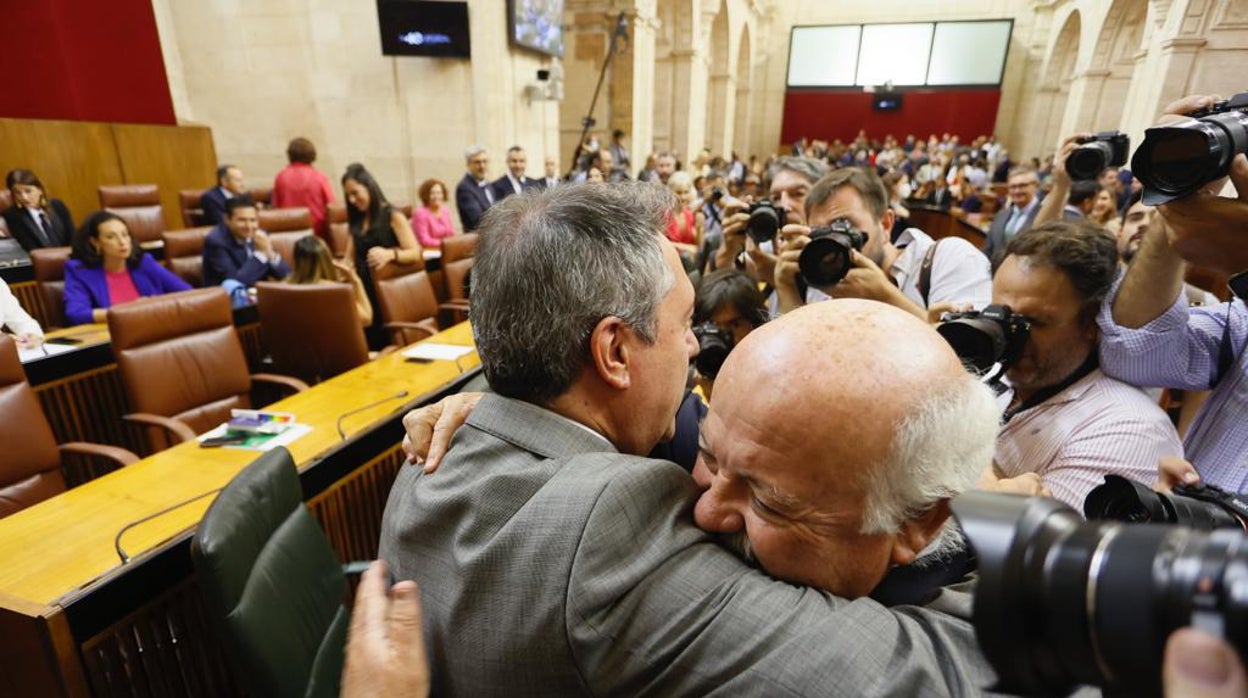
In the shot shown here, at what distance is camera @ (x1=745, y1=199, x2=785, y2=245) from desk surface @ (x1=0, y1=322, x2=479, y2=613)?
58.1 inches

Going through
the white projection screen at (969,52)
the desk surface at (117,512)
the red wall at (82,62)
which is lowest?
the desk surface at (117,512)

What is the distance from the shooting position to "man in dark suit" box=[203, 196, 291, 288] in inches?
165

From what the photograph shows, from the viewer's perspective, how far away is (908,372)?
0.66 metres

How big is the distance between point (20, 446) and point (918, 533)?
2.82 meters

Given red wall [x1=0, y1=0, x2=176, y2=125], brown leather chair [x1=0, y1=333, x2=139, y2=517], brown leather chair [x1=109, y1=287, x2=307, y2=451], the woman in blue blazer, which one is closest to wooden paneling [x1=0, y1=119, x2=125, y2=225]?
red wall [x1=0, y1=0, x2=176, y2=125]

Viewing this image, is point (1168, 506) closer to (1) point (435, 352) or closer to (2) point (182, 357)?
(1) point (435, 352)

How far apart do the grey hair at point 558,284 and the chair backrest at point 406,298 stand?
331cm

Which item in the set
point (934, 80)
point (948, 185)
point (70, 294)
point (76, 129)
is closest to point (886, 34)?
point (934, 80)

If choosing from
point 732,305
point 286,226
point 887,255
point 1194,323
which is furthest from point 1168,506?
point 286,226

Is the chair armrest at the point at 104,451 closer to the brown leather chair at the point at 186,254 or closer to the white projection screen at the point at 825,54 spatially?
the brown leather chair at the point at 186,254

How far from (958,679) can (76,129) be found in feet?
31.6

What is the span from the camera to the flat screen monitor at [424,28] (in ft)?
22.7

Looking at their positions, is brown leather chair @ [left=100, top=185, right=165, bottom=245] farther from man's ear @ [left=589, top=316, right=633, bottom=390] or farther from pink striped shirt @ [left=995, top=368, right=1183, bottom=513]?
pink striped shirt @ [left=995, top=368, right=1183, bottom=513]

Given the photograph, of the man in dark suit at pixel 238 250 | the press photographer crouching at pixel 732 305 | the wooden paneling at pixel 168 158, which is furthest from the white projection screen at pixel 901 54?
the press photographer crouching at pixel 732 305
